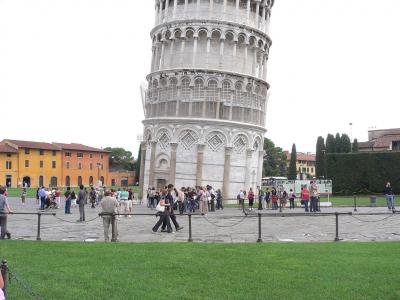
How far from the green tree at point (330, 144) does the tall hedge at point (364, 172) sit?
26147mm

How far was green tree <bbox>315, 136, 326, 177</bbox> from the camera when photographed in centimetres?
6792

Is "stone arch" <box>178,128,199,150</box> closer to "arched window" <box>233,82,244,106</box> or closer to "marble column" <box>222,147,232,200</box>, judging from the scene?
"marble column" <box>222,147,232,200</box>

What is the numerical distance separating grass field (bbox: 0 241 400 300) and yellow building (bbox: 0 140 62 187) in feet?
236

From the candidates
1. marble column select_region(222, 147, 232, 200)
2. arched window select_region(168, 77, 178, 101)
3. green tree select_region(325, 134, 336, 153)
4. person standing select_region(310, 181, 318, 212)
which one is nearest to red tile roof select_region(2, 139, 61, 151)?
green tree select_region(325, 134, 336, 153)

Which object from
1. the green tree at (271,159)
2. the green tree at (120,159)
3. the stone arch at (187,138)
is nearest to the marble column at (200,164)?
the stone arch at (187,138)

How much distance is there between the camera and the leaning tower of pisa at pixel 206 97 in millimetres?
41500

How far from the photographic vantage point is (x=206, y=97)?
41.5 metres

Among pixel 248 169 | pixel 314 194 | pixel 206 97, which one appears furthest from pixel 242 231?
pixel 248 169

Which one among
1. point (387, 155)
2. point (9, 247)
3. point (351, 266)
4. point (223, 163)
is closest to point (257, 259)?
point (351, 266)

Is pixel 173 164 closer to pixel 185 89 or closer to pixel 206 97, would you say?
pixel 206 97

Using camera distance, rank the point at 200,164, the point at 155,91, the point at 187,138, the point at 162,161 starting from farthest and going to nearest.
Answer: the point at 155,91, the point at 162,161, the point at 187,138, the point at 200,164

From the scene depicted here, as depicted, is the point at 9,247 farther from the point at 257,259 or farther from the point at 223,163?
the point at 223,163

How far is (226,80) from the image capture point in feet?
137

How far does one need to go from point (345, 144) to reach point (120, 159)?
58300 millimetres
